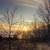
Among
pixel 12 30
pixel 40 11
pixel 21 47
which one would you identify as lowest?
pixel 21 47

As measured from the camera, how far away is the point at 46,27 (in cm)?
693

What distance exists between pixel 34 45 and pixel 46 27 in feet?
2.33

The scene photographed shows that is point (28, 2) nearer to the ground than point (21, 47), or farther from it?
farther from it

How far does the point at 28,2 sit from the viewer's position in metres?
7.29

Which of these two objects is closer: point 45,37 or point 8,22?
point 45,37

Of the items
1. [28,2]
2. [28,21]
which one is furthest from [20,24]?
[28,2]

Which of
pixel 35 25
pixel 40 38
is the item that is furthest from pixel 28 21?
pixel 40 38

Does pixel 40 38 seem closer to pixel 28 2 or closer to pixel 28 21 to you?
pixel 28 21

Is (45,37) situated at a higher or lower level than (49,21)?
lower

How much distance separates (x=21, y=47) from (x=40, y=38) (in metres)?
0.69

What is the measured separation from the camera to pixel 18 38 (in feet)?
22.8

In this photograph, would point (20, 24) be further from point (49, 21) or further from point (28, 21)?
point (49, 21)

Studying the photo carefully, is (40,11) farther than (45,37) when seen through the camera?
Yes

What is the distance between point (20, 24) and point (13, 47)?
880mm
